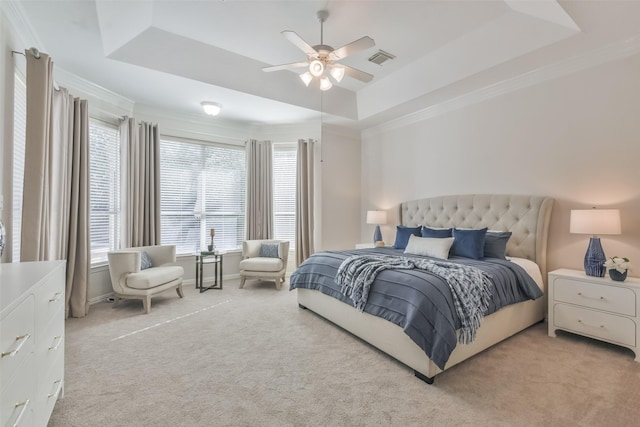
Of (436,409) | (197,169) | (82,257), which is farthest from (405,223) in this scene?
(82,257)

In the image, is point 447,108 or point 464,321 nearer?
point 464,321

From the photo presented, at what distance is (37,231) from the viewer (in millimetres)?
2697

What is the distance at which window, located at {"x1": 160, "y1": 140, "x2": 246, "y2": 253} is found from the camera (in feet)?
17.0

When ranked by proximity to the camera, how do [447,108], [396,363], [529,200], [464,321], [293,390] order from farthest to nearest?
1. [447,108]
2. [529,200]
3. [396,363]
4. [464,321]
5. [293,390]

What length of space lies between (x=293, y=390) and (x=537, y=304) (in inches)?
112

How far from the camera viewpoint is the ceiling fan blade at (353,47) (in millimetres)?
2592

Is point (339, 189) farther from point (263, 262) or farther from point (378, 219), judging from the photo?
point (263, 262)

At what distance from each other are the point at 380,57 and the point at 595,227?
3001 millimetres

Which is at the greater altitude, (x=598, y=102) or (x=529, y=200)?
(x=598, y=102)

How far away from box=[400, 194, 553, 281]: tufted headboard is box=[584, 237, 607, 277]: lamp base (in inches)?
21.0

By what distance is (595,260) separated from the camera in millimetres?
2896

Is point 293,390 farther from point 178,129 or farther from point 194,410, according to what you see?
point 178,129

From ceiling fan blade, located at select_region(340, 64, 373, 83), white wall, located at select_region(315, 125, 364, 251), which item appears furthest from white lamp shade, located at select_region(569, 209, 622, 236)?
white wall, located at select_region(315, 125, 364, 251)

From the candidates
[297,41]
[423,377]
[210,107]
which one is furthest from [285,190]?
[423,377]
